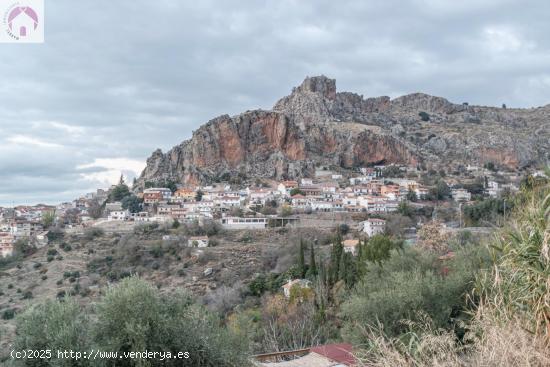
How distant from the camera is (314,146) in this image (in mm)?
64438

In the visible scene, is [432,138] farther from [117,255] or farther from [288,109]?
[117,255]

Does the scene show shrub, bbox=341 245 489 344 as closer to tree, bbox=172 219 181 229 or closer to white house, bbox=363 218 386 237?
white house, bbox=363 218 386 237

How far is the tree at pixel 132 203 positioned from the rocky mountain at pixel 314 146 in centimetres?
891

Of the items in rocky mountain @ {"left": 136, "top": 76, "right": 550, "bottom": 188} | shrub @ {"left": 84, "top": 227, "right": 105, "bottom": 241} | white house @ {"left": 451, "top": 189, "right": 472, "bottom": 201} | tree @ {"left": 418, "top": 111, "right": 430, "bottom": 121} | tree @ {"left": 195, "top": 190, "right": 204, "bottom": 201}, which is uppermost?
tree @ {"left": 418, "top": 111, "right": 430, "bottom": 121}

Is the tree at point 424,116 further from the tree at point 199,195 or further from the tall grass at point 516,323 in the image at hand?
the tall grass at point 516,323

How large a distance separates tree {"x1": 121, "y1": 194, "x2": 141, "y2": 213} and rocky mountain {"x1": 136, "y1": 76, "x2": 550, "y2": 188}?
351 inches

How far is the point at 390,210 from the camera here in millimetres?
44375

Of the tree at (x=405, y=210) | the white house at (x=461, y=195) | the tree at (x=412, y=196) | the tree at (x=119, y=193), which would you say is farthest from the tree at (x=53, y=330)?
the tree at (x=119, y=193)

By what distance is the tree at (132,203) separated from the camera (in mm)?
50594

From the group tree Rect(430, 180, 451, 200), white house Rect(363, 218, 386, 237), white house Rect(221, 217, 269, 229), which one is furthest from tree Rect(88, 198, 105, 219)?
tree Rect(430, 180, 451, 200)

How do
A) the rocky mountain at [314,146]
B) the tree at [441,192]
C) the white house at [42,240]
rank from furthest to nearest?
the rocky mountain at [314,146] → the tree at [441,192] → the white house at [42,240]

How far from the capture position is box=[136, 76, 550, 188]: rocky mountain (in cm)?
6172

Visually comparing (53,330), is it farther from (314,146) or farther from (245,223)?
(314,146)

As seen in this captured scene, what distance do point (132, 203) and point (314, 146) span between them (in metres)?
24.2
